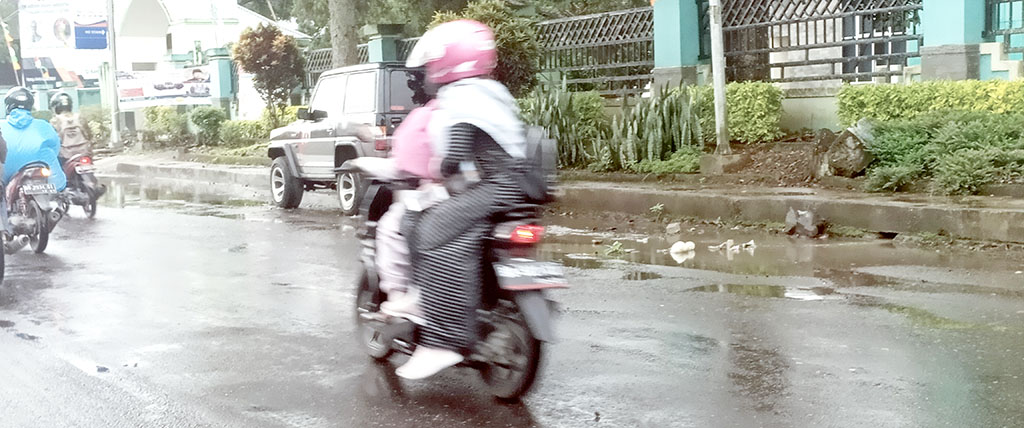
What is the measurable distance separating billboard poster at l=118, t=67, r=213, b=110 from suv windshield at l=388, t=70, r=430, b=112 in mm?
18769

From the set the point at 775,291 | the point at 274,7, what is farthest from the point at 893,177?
the point at 274,7

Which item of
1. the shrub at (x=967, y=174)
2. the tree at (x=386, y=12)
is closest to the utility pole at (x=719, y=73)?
the shrub at (x=967, y=174)

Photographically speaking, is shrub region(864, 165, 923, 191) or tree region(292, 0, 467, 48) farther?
tree region(292, 0, 467, 48)

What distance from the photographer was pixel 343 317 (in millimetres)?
7723

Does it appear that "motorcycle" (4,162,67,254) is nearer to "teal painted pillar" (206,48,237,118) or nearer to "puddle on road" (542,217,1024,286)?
"puddle on road" (542,217,1024,286)

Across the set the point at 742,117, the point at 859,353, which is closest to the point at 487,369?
the point at 859,353

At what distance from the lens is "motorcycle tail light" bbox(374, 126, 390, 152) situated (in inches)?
534

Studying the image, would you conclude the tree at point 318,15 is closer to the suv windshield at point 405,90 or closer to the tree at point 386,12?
the tree at point 386,12

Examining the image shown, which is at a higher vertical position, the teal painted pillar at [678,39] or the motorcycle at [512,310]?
the teal painted pillar at [678,39]

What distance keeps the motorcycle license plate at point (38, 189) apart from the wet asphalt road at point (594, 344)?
2.63ft

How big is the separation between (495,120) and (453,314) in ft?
3.01

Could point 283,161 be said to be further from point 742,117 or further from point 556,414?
point 556,414

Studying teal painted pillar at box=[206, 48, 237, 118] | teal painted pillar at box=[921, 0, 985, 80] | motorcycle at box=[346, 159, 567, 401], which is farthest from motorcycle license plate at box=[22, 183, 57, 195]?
teal painted pillar at box=[206, 48, 237, 118]

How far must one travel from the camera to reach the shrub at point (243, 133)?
2731 cm
